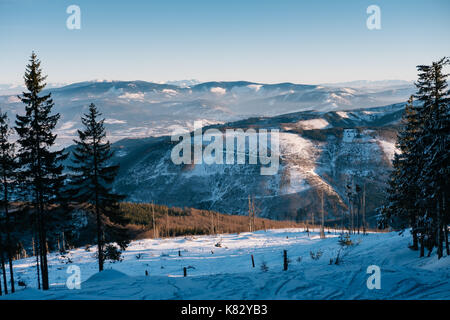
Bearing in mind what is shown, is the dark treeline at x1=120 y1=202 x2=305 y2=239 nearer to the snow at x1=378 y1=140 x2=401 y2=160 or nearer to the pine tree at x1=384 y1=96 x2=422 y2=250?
the pine tree at x1=384 y1=96 x2=422 y2=250

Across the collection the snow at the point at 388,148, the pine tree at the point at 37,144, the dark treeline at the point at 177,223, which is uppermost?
the pine tree at the point at 37,144

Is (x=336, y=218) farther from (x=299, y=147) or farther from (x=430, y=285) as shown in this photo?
(x=430, y=285)
